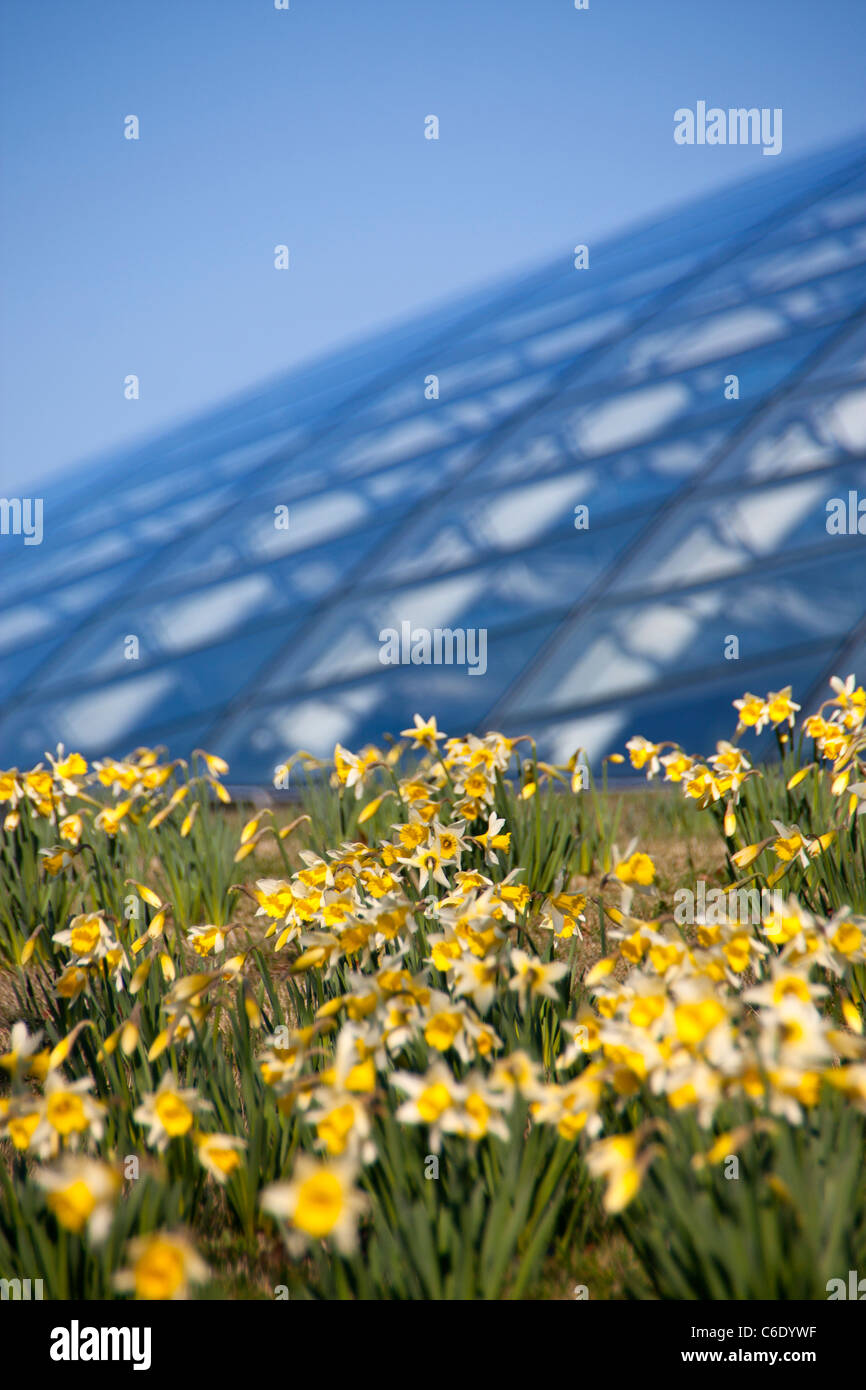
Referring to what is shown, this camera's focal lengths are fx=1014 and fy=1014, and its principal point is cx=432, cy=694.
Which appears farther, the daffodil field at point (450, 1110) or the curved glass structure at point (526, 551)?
the curved glass structure at point (526, 551)

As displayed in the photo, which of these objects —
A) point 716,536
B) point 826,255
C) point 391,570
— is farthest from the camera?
point 826,255

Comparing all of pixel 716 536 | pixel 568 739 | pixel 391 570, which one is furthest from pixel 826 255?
pixel 568 739

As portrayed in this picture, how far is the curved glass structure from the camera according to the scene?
348 inches

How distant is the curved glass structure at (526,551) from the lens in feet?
29.0

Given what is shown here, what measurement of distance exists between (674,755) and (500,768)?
67cm

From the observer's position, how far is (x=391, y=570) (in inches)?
419

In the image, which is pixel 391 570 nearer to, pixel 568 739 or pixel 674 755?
pixel 568 739

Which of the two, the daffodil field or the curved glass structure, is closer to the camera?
the daffodil field

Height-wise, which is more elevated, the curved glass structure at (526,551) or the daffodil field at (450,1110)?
the curved glass structure at (526,551)

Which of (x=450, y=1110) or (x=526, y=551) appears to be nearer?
(x=450, y=1110)

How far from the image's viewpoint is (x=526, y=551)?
10.2 meters

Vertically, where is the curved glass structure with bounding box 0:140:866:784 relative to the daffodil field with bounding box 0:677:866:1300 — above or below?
above

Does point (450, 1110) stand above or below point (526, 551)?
below
